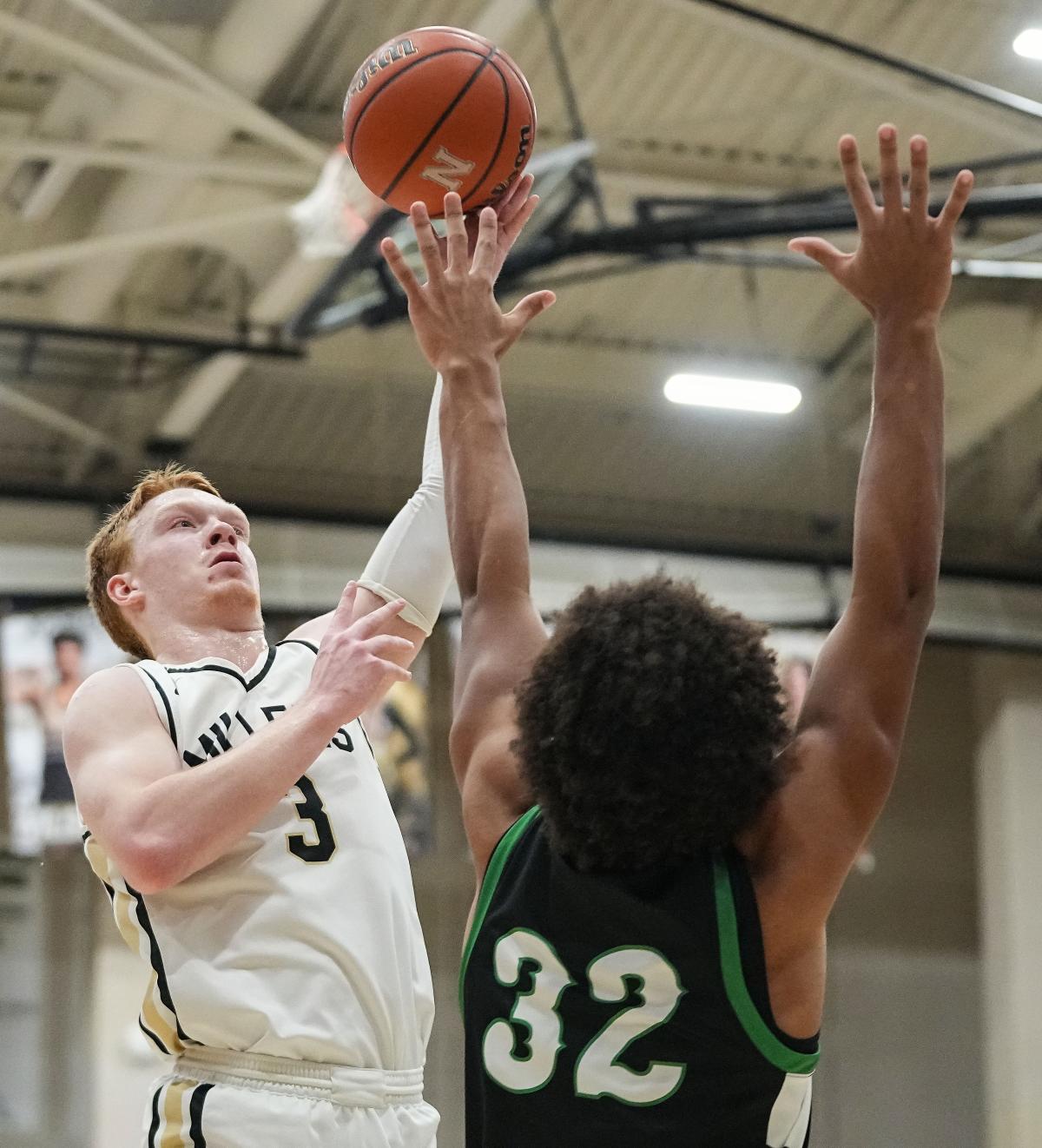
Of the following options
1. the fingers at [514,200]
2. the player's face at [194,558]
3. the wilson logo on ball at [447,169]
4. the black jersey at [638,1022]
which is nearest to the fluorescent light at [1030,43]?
the wilson logo on ball at [447,169]

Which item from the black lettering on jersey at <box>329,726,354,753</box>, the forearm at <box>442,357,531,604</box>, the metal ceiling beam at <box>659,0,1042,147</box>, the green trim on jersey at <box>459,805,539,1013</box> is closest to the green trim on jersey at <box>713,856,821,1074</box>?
the green trim on jersey at <box>459,805,539,1013</box>

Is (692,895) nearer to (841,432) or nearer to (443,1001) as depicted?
(443,1001)

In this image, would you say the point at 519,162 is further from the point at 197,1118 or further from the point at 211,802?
the point at 197,1118

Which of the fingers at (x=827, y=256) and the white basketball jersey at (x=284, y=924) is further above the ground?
the fingers at (x=827, y=256)

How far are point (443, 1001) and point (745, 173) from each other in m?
5.30

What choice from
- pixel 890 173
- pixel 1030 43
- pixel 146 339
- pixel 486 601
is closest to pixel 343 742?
pixel 486 601

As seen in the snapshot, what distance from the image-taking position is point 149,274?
10969 millimetres

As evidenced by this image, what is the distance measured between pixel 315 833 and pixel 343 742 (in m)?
0.21

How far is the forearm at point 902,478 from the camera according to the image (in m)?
1.99

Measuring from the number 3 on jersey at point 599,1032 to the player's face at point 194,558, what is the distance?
1198 millimetres

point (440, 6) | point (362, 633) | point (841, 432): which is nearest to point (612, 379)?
point (841, 432)

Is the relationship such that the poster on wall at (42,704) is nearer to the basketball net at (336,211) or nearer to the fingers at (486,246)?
the basketball net at (336,211)

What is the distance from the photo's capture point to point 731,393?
11.6 metres

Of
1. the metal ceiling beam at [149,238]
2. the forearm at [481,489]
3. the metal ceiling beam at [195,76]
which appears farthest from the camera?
the metal ceiling beam at [149,238]
